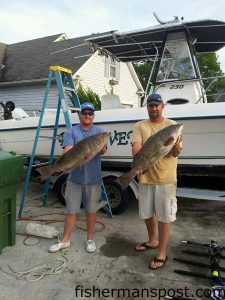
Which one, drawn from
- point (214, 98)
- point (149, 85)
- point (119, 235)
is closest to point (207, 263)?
point (119, 235)

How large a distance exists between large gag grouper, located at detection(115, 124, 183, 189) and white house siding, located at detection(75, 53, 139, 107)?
10619 mm

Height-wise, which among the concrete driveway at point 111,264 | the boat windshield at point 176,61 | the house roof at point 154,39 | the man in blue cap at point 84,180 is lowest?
the concrete driveway at point 111,264

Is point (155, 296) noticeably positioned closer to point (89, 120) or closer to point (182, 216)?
point (89, 120)

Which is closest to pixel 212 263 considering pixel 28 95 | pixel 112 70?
pixel 28 95

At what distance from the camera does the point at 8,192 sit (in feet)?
13.5

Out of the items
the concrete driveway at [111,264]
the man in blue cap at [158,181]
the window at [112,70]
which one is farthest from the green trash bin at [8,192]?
the window at [112,70]

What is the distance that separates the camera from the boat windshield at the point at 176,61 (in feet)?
20.0

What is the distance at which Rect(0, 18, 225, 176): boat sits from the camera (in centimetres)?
507

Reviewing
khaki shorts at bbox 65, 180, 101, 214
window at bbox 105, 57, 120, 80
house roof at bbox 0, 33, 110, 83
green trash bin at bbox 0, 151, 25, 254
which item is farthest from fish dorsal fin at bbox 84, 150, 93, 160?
window at bbox 105, 57, 120, 80

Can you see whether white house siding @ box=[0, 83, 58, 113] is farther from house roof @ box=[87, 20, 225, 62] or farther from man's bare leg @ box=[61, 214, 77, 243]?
man's bare leg @ box=[61, 214, 77, 243]

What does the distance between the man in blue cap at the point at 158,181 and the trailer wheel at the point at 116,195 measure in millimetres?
1840

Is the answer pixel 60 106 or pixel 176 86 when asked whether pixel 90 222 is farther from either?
pixel 176 86

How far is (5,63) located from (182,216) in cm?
1560

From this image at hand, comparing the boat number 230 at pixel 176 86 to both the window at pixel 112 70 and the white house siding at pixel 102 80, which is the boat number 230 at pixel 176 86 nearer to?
the white house siding at pixel 102 80
